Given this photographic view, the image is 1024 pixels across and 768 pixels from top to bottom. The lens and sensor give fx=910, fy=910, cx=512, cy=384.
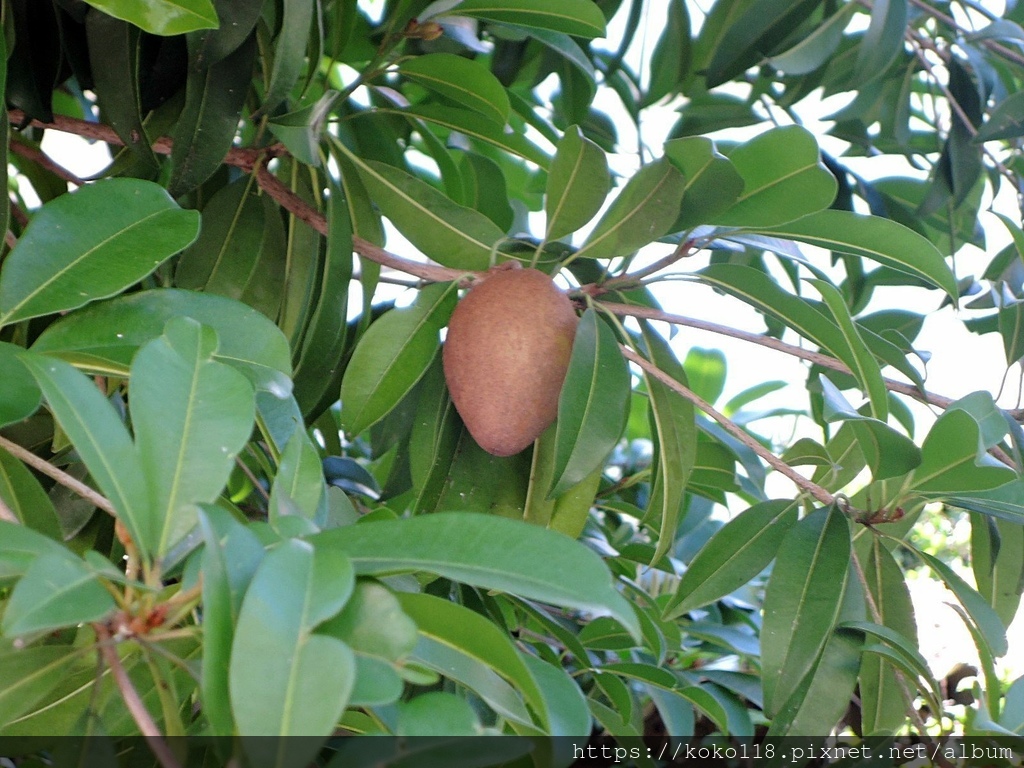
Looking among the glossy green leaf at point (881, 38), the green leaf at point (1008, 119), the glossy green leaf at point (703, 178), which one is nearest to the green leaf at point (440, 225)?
the glossy green leaf at point (703, 178)

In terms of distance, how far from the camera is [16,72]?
90 centimetres

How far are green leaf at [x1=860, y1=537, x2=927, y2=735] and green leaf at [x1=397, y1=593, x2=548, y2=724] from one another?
1.97 feet

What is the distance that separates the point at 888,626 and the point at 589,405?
436 millimetres

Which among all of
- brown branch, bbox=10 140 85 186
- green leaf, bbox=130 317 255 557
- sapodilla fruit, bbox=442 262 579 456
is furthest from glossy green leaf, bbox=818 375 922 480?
brown branch, bbox=10 140 85 186

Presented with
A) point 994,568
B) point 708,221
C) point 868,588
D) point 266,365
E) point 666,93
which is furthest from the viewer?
point 666,93

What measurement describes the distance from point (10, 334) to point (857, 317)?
118 centimetres

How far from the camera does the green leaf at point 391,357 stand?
914mm

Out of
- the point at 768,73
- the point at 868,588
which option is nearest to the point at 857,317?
the point at 768,73

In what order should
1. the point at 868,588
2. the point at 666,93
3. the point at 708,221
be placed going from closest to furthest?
1. the point at 708,221
2. the point at 868,588
3. the point at 666,93

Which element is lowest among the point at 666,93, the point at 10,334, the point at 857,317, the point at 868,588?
the point at 868,588

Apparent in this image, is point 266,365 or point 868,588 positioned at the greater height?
point 266,365

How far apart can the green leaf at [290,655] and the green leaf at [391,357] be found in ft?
1.67

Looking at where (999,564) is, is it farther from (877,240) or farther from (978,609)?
(877,240)

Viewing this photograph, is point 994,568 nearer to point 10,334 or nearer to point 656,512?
point 656,512
